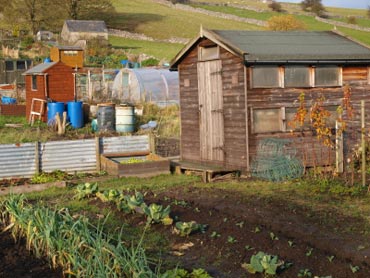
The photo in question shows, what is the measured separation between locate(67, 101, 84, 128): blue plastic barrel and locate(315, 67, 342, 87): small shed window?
11785 millimetres

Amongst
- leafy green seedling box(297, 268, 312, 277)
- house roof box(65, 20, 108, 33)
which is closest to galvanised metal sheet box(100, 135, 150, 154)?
leafy green seedling box(297, 268, 312, 277)

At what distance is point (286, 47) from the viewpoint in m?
15.6

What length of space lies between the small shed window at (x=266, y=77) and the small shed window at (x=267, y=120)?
0.60 meters

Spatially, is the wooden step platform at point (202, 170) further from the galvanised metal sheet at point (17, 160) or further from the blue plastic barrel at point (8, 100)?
the blue plastic barrel at point (8, 100)

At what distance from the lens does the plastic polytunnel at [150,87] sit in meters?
28.4

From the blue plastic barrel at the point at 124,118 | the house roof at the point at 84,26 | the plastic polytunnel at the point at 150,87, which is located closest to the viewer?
the blue plastic barrel at the point at 124,118

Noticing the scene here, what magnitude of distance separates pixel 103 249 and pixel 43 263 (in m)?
1.01

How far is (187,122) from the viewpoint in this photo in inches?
670

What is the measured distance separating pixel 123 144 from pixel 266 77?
14.5 feet

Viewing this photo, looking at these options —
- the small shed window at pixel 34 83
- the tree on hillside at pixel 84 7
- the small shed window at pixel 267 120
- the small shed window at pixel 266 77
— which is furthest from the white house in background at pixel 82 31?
the small shed window at pixel 267 120

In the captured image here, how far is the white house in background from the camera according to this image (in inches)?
2245

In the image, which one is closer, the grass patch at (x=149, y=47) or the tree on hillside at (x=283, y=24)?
the grass patch at (x=149, y=47)

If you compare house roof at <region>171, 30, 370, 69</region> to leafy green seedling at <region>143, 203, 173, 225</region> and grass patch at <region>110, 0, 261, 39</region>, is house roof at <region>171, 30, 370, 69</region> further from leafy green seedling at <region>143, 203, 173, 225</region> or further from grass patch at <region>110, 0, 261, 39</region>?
grass patch at <region>110, 0, 261, 39</region>

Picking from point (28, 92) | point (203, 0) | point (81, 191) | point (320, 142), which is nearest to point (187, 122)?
point (320, 142)
